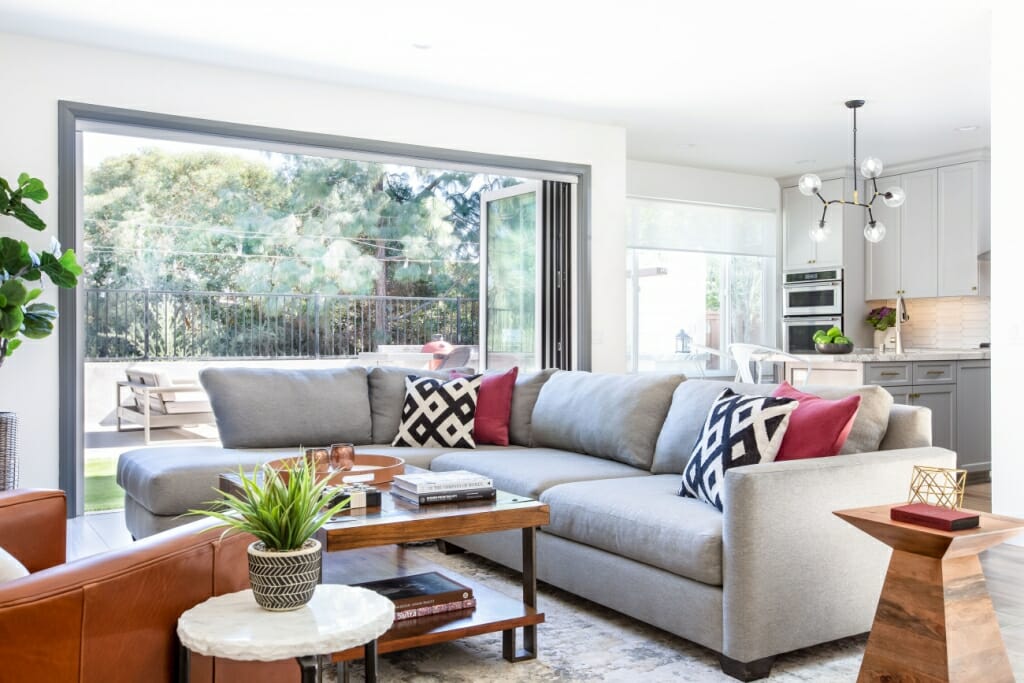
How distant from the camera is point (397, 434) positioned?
4543 mm

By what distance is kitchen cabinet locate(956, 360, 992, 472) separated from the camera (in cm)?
607

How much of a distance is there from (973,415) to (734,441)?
13.6 feet

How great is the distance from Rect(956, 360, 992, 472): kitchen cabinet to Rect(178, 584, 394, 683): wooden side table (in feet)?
18.1

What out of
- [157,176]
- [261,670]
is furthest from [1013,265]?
[157,176]

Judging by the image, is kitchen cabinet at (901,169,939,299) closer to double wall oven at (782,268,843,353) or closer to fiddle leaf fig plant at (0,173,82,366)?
double wall oven at (782,268,843,353)

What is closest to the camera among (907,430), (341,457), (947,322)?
(907,430)

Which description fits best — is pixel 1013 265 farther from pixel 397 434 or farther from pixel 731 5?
pixel 397 434

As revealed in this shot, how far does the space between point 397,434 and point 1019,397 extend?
3.00m

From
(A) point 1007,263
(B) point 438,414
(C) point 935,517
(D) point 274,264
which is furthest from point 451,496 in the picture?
(D) point 274,264

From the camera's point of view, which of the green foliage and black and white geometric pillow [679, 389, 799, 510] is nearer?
the green foliage

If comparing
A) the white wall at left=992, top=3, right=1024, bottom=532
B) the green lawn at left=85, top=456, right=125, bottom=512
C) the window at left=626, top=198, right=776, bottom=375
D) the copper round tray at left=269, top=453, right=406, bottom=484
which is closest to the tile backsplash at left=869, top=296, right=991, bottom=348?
the window at left=626, top=198, right=776, bottom=375

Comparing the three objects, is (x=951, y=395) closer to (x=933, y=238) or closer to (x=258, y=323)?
(x=933, y=238)

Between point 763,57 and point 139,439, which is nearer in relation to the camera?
point 763,57

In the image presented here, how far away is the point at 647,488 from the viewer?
314cm
